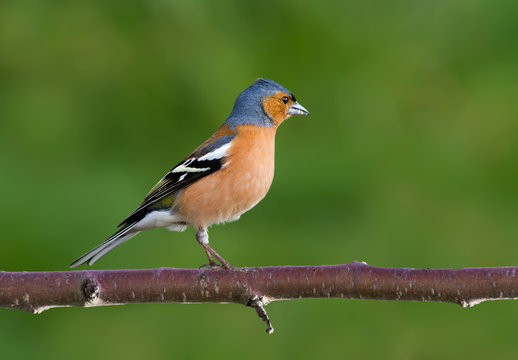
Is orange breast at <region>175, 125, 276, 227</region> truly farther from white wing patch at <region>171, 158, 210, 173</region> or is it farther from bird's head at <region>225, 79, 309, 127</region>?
A: bird's head at <region>225, 79, 309, 127</region>

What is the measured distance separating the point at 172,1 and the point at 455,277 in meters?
5.97

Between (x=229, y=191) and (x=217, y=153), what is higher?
(x=217, y=153)

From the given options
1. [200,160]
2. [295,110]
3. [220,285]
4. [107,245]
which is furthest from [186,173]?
[220,285]

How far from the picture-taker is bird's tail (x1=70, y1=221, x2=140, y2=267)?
4163mm

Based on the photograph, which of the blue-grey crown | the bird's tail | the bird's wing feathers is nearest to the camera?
the bird's tail

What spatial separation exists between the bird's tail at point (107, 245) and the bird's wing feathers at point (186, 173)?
135 mm

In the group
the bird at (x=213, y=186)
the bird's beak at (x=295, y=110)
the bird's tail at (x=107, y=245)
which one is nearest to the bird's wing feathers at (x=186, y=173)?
the bird at (x=213, y=186)

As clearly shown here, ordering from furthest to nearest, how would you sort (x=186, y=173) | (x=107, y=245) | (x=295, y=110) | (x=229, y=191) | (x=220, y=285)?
(x=295, y=110) → (x=186, y=173) → (x=229, y=191) → (x=107, y=245) → (x=220, y=285)

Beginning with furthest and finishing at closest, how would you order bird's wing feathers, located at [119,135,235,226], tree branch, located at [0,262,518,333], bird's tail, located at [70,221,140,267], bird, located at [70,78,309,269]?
bird's wing feathers, located at [119,135,235,226]
bird, located at [70,78,309,269]
bird's tail, located at [70,221,140,267]
tree branch, located at [0,262,518,333]

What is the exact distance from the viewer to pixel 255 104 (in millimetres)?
5262

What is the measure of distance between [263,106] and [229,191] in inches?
33.8

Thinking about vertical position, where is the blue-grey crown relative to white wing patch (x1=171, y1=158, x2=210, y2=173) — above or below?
above

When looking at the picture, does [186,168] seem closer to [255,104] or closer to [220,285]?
Answer: [255,104]

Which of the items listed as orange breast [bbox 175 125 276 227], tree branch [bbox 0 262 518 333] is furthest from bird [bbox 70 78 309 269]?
tree branch [bbox 0 262 518 333]
